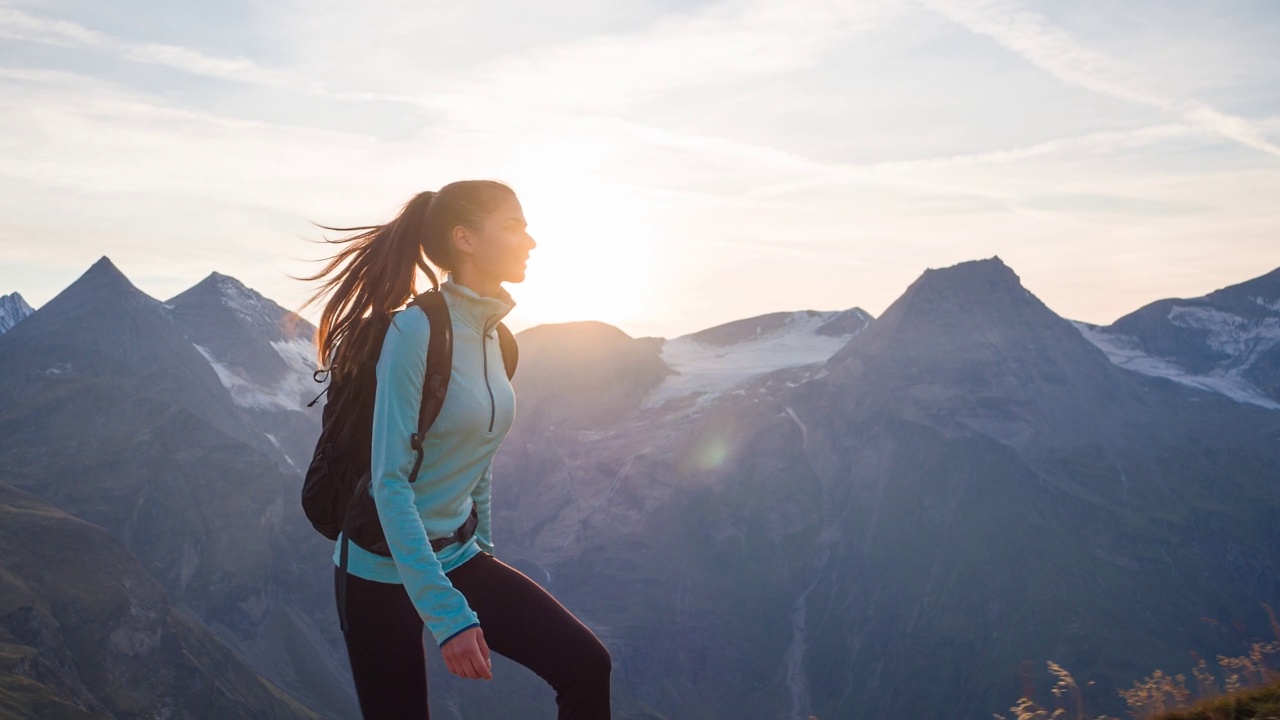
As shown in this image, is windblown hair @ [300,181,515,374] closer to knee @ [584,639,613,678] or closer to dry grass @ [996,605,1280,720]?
knee @ [584,639,613,678]

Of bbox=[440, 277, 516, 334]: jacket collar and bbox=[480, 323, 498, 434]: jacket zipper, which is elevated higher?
bbox=[440, 277, 516, 334]: jacket collar

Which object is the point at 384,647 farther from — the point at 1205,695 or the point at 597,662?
the point at 1205,695

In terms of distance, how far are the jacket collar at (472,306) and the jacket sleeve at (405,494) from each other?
0.60 m

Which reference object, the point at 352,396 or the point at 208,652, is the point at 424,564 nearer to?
the point at 352,396

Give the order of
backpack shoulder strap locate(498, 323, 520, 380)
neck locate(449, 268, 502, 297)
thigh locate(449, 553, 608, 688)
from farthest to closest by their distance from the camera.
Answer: backpack shoulder strap locate(498, 323, 520, 380)
neck locate(449, 268, 502, 297)
thigh locate(449, 553, 608, 688)

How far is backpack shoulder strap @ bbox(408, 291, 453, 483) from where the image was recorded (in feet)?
18.8

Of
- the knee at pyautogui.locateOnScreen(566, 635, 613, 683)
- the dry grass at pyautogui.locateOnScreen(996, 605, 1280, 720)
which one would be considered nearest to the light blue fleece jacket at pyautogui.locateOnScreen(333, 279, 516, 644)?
the knee at pyautogui.locateOnScreen(566, 635, 613, 683)

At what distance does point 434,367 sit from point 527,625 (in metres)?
1.53

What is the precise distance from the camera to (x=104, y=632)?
159 metres

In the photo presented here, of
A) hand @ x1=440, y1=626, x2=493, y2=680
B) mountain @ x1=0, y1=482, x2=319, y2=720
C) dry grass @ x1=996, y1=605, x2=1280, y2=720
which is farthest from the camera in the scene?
mountain @ x1=0, y1=482, x2=319, y2=720

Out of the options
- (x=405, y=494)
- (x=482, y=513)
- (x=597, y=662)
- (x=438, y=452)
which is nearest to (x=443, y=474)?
(x=438, y=452)

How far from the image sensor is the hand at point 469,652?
534 centimetres

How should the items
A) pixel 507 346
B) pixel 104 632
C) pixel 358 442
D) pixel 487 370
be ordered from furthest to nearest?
pixel 104 632
pixel 507 346
pixel 487 370
pixel 358 442

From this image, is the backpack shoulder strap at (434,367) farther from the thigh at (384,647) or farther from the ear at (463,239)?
the thigh at (384,647)
